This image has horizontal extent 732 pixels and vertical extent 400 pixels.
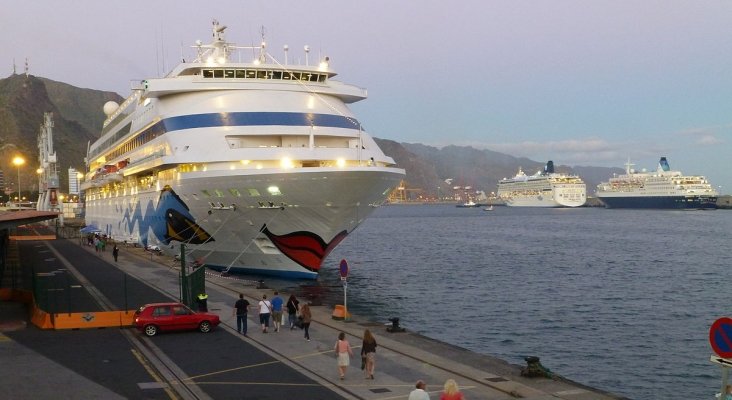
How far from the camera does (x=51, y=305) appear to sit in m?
23.5

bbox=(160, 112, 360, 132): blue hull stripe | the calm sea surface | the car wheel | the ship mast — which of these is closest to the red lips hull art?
the calm sea surface

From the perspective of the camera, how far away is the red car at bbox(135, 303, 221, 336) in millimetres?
20266

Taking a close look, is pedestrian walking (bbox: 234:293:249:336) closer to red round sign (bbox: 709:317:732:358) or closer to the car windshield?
the car windshield

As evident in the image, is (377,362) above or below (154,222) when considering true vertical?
below

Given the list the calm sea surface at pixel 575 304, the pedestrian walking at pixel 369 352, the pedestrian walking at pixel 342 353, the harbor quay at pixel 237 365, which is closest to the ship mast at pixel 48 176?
the calm sea surface at pixel 575 304

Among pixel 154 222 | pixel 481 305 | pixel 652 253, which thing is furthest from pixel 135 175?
pixel 652 253

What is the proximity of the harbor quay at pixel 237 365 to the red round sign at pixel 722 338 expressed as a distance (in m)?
6.39

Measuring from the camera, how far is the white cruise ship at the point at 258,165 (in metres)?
32.6

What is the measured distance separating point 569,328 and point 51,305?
23032mm

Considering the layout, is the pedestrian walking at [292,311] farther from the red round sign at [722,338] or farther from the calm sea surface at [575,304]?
the red round sign at [722,338]

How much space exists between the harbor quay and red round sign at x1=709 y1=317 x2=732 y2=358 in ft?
21.0

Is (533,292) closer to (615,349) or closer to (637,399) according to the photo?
(615,349)

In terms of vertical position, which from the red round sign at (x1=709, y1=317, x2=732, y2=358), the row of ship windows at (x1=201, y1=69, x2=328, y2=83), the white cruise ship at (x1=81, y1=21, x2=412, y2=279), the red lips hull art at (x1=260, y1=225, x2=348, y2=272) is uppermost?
the row of ship windows at (x1=201, y1=69, x2=328, y2=83)

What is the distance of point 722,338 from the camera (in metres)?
8.23
